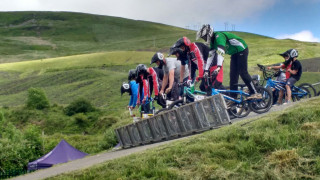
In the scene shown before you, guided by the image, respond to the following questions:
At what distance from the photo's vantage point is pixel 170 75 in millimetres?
13836

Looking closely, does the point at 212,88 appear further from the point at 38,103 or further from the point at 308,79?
the point at 38,103

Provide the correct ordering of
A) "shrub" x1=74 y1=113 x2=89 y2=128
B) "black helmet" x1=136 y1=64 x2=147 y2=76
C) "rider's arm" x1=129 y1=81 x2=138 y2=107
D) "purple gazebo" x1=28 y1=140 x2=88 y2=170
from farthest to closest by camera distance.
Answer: "shrub" x1=74 y1=113 x2=89 y2=128 < "purple gazebo" x1=28 y1=140 x2=88 y2=170 < "rider's arm" x1=129 y1=81 x2=138 y2=107 < "black helmet" x1=136 y1=64 x2=147 y2=76

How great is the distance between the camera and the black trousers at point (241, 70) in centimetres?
1164

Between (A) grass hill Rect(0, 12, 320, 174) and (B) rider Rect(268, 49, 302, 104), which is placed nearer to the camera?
(B) rider Rect(268, 49, 302, 104)

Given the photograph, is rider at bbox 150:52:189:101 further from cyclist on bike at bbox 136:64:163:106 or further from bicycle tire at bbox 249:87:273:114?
bicycle tire at bbox 249:87:273:114

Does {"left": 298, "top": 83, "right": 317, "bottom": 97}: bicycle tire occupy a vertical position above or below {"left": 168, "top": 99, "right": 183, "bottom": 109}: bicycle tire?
above

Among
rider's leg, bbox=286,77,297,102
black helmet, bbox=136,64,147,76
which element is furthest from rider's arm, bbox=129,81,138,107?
rider's leg, bbox=286,77,297,102

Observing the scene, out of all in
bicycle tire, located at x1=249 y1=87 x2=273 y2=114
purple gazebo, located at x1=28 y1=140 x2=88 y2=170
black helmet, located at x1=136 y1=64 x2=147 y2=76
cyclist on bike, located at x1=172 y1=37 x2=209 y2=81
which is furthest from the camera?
purple gazebo, located at x1=28 y1=140 x2=88 y2=170

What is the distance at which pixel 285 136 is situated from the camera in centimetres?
700

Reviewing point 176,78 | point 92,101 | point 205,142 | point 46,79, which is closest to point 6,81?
point 46,79

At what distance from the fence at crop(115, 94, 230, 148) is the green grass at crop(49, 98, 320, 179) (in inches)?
74.5

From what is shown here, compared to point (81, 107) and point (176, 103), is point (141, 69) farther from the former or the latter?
point (81, 107)

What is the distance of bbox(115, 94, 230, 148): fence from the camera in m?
10.3

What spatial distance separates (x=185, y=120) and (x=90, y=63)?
302 ft
